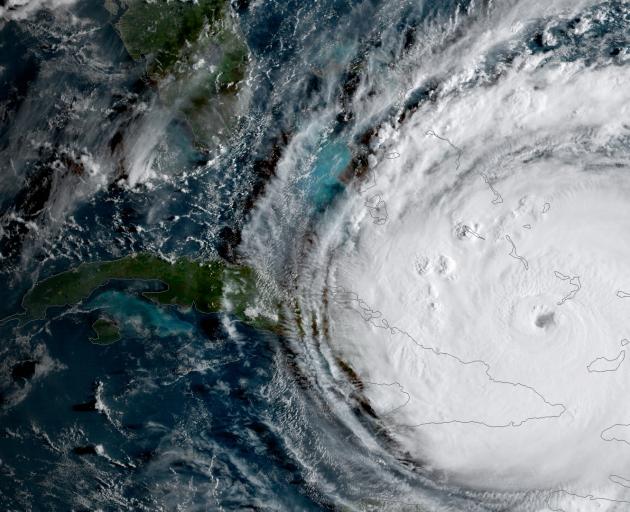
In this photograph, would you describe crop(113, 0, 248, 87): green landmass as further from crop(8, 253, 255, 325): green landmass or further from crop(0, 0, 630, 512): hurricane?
crop(8, 253, 255, 325): green landmass

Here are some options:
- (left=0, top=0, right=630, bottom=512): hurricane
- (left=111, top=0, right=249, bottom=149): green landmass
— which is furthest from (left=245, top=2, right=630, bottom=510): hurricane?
(left=111, top=0, right=249, bottom=149): green landmass

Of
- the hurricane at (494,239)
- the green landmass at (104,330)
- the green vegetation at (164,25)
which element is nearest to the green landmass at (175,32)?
the green vegetation at (164,25)

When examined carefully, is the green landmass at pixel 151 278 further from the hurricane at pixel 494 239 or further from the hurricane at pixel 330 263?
the hurricane at pixel 494 239

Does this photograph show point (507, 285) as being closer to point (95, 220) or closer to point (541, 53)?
point (541, 53)

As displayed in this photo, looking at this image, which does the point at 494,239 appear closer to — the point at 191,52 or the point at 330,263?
the point at 330,263

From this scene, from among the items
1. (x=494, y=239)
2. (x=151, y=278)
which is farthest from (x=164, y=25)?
(x=494, y=239)
